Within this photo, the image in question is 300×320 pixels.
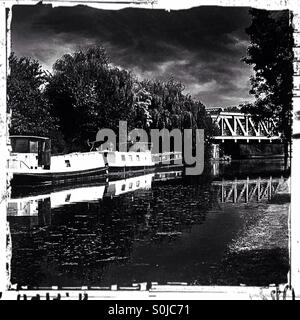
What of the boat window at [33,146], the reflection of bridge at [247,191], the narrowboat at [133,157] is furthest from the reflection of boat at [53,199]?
the reflection of bridge at [247,191]

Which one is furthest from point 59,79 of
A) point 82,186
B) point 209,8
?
point 82,186

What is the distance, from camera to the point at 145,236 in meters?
4.01

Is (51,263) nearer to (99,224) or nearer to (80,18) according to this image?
(99,224)

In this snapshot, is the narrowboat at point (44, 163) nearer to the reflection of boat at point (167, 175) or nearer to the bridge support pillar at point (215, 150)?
the reflection of boat at point (167, 175)

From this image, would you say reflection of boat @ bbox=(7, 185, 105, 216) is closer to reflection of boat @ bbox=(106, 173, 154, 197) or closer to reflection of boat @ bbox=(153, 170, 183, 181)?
reflection of boat @ bbox=(106, 173, 154, 197)

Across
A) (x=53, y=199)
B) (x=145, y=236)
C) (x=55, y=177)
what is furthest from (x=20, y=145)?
(x=145, y=236)

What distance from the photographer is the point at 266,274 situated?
10.3ft

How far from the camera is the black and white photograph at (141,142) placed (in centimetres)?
302

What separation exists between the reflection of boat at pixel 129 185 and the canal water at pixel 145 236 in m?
0.02

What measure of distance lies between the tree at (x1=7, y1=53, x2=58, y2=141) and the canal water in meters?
0.55

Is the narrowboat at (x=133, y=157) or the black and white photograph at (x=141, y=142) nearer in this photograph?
the black and white photograph at (x=141, y=142)

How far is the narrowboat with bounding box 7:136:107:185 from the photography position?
370 cm

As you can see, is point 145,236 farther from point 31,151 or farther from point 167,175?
point 31,151

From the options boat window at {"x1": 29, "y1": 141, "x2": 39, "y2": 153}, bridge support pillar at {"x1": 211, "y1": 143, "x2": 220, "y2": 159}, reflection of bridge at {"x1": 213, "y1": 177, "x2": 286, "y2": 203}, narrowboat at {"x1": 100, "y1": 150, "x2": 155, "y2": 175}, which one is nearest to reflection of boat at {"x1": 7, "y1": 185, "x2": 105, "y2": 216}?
boat window at {"x1": 29, "y1": 141, "x2": 39, "y2": 153}
